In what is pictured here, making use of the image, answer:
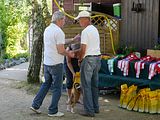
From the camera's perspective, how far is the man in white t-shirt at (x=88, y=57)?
21.4 ft

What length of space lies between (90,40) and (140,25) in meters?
3.26

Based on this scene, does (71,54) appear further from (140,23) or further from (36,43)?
(140,23)

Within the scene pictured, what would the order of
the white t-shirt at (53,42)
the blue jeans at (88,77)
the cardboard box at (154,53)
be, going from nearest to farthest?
the white t-shirt at (53,42) < the blue jeans at (88,77) < the cardboard box at (154,53)

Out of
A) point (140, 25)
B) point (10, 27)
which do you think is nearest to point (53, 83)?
point (140, 25)

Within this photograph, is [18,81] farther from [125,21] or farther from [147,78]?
[147,78]

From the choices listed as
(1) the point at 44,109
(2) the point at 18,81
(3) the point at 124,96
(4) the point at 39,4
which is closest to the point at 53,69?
(1) the point at 44,109

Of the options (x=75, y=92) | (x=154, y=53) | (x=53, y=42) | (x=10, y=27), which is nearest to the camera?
(x=53, y=42)

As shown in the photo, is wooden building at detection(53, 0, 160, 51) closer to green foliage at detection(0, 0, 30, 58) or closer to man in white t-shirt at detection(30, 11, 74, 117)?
man in white t-shirt at detection(30, 11, 74, 117)

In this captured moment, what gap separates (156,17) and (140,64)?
6.54ft

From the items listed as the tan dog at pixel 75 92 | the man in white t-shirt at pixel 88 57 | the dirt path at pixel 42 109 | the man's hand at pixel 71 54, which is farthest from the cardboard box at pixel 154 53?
the man's hand at pixel 71 54

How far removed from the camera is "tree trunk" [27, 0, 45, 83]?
942cm

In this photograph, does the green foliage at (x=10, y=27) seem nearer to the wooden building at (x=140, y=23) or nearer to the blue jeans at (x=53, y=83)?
the wooden building at (x=140, y=23)

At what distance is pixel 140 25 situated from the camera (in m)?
9.47

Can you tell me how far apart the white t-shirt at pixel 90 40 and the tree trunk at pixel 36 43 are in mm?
3076
